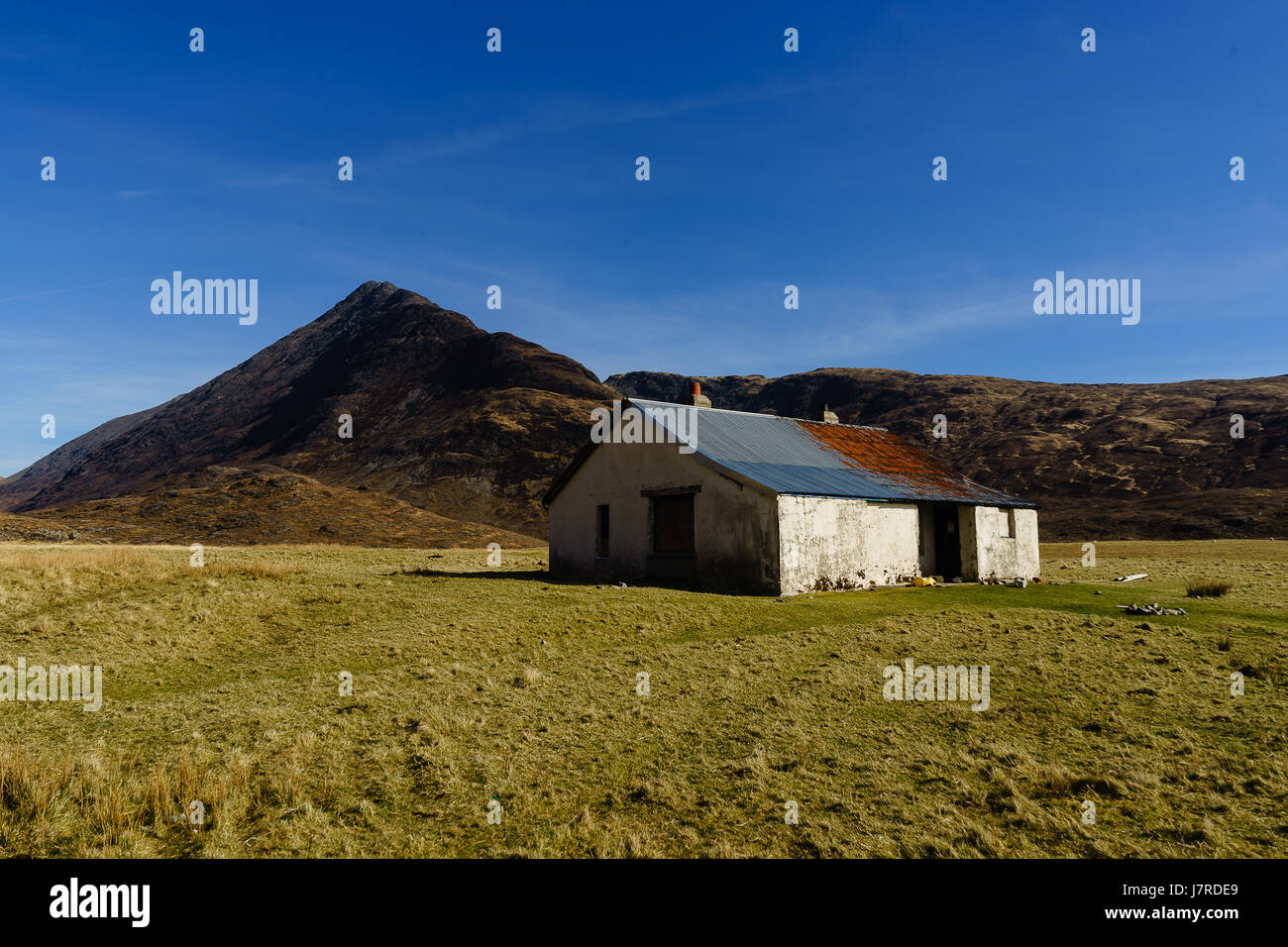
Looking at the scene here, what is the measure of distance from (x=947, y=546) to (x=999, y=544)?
196 cm

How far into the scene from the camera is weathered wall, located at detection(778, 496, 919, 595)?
63.7 feet

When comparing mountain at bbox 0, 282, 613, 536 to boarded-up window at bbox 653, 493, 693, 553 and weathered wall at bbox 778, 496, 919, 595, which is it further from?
weathered wall at bbox 778, 496, 919, 595

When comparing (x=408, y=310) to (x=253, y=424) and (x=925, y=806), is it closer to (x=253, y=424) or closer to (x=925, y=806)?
(x=253, y=424)

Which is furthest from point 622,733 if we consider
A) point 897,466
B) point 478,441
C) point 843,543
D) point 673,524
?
point 478,441

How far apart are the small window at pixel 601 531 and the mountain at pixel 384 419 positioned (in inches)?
2017

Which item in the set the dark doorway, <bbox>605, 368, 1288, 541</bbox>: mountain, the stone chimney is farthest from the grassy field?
<bbox>605, 368, 1288, 541</bbox>: mountain

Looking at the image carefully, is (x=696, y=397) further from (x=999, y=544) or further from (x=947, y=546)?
(x=999, y=544)

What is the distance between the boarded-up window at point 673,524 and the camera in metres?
22.0

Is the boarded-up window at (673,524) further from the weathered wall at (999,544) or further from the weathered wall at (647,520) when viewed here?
the weathered wall at (999,544)

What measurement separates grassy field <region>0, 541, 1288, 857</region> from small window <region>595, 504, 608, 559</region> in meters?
8.96

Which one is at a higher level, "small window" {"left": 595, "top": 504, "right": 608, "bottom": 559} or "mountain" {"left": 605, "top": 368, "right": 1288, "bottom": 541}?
"mountain" {"left": 605, "top": 368, "right": 1288, "bottom": 541}

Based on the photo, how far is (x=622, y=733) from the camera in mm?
7867

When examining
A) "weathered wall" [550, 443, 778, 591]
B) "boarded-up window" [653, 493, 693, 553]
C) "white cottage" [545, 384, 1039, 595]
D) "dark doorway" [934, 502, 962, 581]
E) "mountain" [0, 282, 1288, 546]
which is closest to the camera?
"weathered wall" [550, 443, 778, 591]

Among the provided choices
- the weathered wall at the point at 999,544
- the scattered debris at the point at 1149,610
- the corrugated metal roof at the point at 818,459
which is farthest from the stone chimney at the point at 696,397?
the scattered debris at the point at 1149,610
